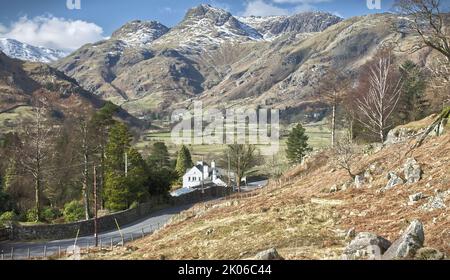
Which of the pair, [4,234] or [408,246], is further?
[4,234]

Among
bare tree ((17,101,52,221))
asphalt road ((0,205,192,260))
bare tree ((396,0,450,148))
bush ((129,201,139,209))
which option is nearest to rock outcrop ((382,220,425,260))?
bare tree ((396,0,450,148))

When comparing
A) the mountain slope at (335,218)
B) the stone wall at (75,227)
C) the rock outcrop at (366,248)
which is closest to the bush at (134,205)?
the stone wall at (75,227)

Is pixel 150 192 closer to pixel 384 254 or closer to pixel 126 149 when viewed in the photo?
pixel 126 149

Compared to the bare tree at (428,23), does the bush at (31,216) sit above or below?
below

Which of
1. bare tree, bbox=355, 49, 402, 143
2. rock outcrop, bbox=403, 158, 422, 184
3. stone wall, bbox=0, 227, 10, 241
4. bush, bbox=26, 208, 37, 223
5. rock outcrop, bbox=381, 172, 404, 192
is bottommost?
stone wall, bbox=0, 227, 10, 241

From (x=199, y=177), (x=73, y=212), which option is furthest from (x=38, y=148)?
(x=199, y=177)

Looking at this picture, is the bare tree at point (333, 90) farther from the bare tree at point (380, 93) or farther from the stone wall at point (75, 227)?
the stone wall at point (75, 227)

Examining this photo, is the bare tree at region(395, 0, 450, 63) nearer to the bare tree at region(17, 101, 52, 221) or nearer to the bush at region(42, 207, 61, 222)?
the bare tree at region(17, 101, 52, 221)

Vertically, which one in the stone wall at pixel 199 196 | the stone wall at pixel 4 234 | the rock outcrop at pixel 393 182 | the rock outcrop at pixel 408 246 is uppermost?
the rock outcrop at pixel 393 182

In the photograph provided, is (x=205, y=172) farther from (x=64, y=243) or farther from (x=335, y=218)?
(x=335, y=218)

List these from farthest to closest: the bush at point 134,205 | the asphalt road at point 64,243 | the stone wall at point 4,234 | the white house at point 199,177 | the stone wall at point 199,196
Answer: the white house at point 199,177
the stone wall at point 199,196
the bush at point 134,205
the stone wall at point 4,234
the asphalt road at point 64,243

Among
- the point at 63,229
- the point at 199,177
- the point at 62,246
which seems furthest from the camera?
the point at 199,177

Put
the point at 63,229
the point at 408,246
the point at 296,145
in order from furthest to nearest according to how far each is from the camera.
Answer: the point at 296,145 < the point at 63,229 < the point at 408,246
